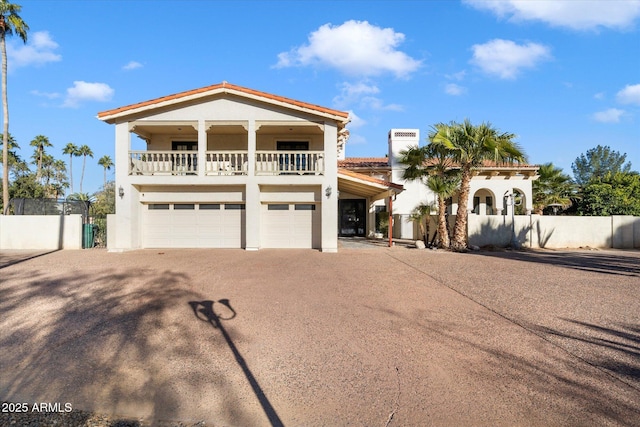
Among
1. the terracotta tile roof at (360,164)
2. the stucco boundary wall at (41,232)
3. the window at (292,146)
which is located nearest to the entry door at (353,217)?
the terracotta tile roof at (360,164)

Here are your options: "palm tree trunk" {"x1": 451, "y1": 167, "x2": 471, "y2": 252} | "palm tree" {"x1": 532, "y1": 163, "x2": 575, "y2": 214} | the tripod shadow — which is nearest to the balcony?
"palm tree trunk" {"x1": 451, "y1": 167, "x2": 471, "y2": 252}

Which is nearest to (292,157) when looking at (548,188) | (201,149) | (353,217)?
(201,149)

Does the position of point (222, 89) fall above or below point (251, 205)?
above

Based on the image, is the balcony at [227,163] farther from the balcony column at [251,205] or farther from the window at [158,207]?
the window at [158,207]

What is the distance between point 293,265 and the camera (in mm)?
12203

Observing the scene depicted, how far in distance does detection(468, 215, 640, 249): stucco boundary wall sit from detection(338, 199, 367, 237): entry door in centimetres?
885

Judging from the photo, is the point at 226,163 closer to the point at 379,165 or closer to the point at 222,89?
the point at 222,89

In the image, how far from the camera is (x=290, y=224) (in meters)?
17.4

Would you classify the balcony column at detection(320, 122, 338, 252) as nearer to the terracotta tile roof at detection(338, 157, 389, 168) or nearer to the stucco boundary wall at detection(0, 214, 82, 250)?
the terracotta tile roof at detection(338, 157, 389, 168)

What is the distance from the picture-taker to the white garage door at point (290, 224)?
1739 cm

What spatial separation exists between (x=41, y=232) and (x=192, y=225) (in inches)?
275

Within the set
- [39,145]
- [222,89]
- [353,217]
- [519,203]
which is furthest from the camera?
[39,145]

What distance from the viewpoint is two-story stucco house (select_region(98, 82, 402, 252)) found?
1631cm

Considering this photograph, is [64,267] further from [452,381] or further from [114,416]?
[452,381]
